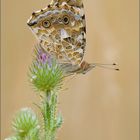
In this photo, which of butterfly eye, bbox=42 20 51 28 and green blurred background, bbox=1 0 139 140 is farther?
green blurred background, bbox=1 0 139 140

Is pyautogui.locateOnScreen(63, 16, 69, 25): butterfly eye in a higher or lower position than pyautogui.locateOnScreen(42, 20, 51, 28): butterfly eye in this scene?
higher

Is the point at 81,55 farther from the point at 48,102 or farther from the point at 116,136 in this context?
the point at 116,136

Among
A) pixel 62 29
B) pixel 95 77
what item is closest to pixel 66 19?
pixel 62 29

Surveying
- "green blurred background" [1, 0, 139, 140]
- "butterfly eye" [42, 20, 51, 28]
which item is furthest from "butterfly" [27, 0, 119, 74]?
"green blurred background" [1, 0, 139, 140]

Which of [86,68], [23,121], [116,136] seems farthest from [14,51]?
[23,121]

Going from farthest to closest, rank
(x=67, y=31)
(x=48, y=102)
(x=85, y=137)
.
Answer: (x=85, y=137)
(x=67, y=31)
(x=48, y=102)

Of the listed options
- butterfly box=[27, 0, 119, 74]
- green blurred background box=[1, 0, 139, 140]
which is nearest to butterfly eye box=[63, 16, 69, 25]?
butterfly box=[27, 0, 119, 74]

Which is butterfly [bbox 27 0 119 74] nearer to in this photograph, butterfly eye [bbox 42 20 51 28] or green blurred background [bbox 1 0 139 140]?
butterfly eye [bbox 42 20 51 28]
